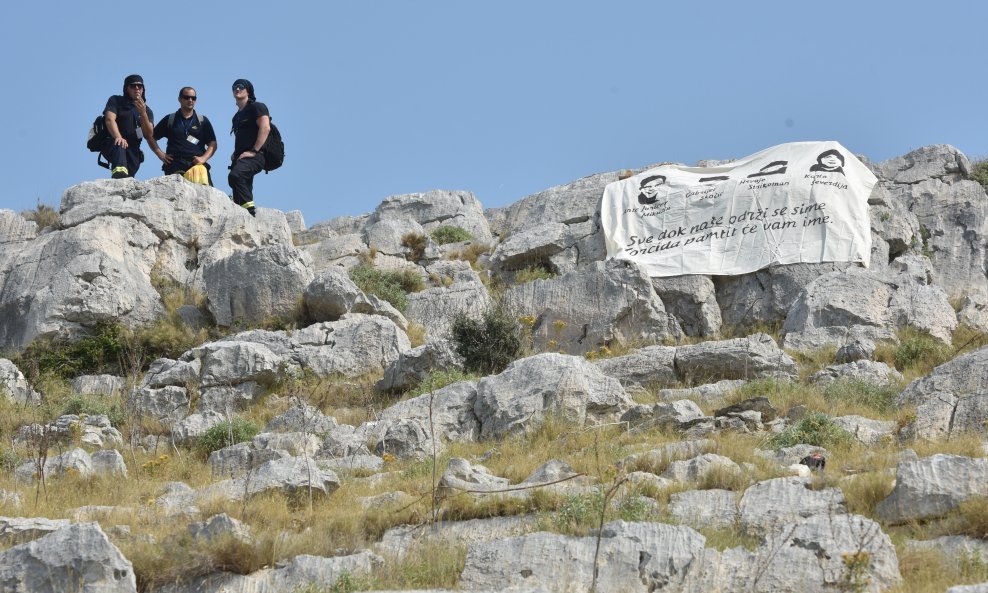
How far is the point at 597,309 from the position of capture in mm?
14438

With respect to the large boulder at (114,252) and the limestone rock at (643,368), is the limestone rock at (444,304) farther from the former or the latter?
the limestone rock at (643,368)

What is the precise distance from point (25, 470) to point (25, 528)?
2323 millimetres

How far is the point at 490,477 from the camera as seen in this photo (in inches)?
327

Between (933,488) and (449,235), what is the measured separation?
13.8 metres

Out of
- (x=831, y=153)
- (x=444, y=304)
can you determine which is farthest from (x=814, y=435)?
(x=831, y=153)

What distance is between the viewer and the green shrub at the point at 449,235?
20.0 metres

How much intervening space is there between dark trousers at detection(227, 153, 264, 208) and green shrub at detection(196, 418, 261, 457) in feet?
22.6

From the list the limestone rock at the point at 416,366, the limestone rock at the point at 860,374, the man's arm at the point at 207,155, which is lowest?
the limestone rock at the point at 860,374

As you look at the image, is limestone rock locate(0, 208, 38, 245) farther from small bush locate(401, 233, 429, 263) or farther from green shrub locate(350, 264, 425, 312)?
small bush locate(401, 233, 429, 263)

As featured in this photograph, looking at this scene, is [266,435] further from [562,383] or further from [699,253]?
[699,253]

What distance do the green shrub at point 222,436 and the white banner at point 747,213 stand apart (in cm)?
659

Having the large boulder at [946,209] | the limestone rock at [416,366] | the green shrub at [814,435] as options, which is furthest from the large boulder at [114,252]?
the large boulder at [946,209]

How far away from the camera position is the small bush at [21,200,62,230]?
1619cm

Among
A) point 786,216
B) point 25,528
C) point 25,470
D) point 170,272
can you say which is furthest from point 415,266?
point 25,528
